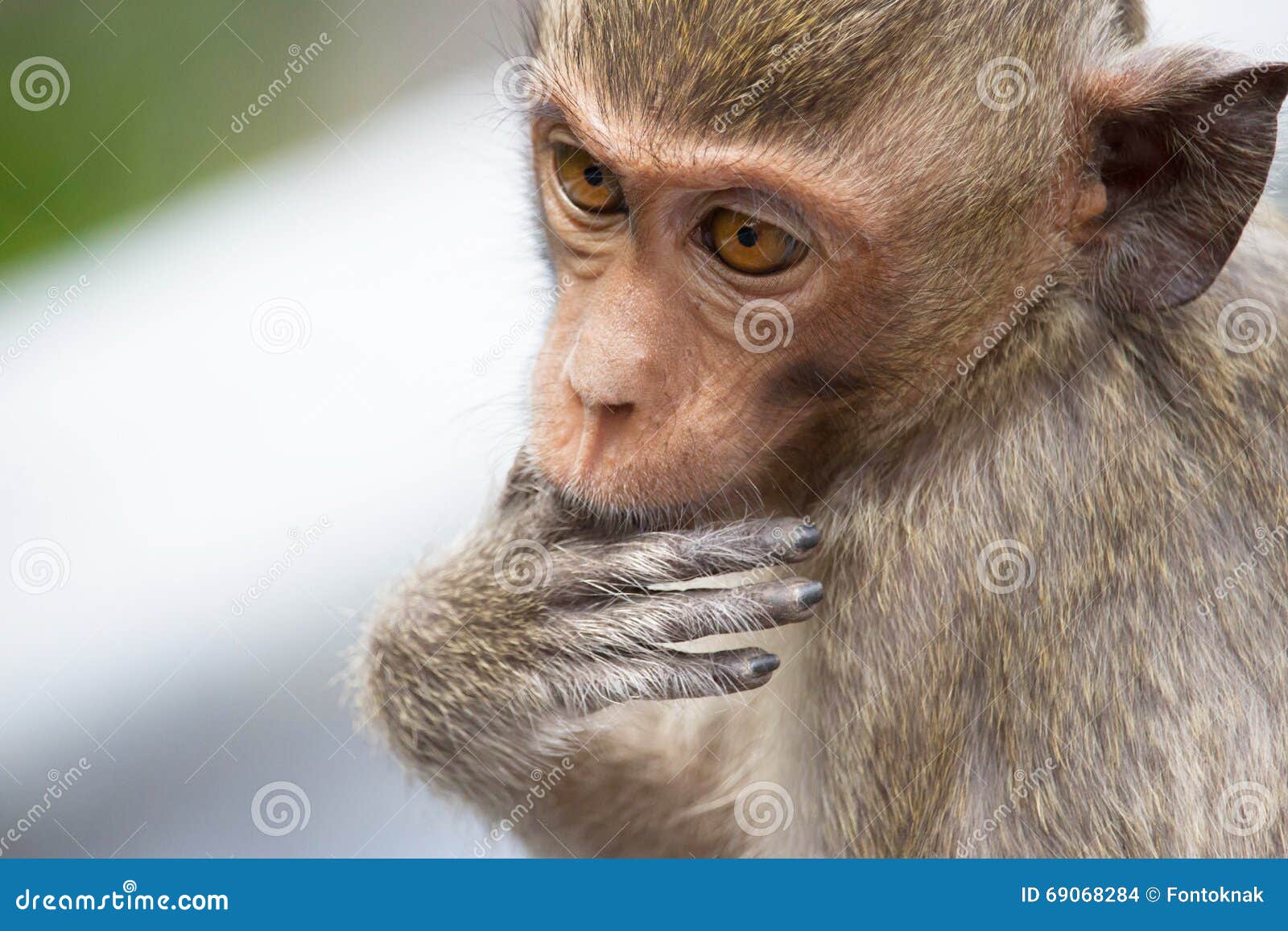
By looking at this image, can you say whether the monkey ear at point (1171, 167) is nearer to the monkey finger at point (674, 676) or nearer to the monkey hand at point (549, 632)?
the monkey hand at point (549, 632)

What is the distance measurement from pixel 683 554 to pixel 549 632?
0.37 metres

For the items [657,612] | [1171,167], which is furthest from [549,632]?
[1171,167]

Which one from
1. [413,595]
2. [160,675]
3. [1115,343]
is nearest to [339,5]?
[413,595]

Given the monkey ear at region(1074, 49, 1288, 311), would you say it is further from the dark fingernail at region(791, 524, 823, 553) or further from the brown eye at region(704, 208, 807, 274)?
the dark fingernail at region(791, 524, 823, 553)

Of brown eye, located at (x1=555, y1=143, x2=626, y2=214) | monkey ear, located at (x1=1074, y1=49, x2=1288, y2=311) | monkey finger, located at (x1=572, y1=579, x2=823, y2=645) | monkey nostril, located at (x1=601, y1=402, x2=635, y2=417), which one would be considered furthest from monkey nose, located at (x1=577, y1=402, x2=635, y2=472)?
monkey ear, located at (x1=1074, y1=49, x2=1288, y2=311)

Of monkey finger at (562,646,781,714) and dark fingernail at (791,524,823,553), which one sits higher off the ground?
dark fingernail at (791,524,823,553)

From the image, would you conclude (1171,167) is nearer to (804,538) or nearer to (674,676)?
(804,538)

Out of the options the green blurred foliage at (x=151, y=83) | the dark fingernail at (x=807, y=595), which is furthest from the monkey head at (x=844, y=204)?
the green blurred foliage at (x=151, y=83)

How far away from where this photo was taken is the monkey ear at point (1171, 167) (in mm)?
1876

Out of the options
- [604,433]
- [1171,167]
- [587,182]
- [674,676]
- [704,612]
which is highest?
[1171,167]

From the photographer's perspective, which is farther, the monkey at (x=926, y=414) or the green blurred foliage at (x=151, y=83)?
the green blurred foliage at (x=151, y=83)

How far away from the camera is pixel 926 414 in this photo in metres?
2.14

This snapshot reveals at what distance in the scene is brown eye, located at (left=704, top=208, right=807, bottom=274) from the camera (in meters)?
2.04

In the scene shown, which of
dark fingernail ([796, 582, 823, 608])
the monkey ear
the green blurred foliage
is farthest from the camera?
the green blurred foliage
